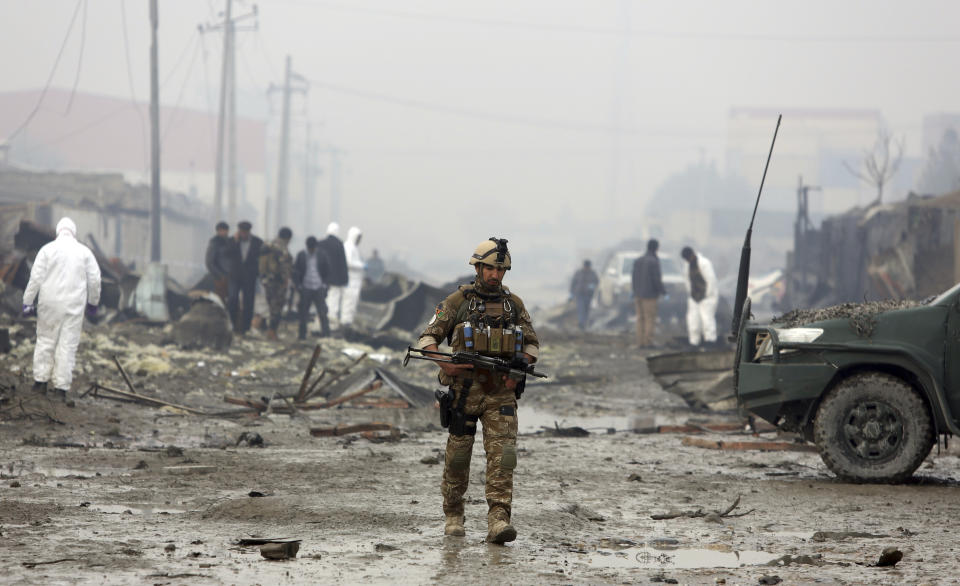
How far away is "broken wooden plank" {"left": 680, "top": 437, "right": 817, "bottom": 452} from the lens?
10.6 metres

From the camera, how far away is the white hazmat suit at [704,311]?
68.8 ft

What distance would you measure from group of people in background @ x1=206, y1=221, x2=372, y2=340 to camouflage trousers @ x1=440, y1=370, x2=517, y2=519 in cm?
1269

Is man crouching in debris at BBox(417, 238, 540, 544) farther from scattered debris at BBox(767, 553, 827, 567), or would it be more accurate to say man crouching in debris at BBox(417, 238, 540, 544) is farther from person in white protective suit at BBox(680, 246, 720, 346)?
person in white protective suit at BBox(680, 246, 720, 346)

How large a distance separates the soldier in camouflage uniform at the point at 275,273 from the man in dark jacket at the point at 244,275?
15 cm

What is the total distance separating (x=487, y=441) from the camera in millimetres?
6441

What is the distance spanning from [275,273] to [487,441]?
545 inches

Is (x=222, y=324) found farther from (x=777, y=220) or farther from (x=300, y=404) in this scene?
(x=777, y=220)

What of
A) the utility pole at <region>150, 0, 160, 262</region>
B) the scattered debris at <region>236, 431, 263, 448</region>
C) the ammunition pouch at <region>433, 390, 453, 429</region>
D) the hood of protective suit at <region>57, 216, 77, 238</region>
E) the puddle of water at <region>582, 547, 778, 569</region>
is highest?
the utility pole at <region>150, 0, 160, 262</region>

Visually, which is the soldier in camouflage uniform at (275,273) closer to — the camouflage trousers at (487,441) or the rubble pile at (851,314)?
the rubble pile at (851,314)

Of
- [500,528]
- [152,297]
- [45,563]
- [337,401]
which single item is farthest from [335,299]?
[45,563]

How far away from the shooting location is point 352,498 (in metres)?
7.36

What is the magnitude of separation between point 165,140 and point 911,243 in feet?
220

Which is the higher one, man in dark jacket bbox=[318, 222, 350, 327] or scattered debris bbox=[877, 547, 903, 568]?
man in dark jacket bbox=[318, 222, 350, 327]

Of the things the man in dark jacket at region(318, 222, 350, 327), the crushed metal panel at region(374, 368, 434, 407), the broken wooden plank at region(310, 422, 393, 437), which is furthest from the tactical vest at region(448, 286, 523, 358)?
the man in dark jacket at region(318, 222, 350, 327)
